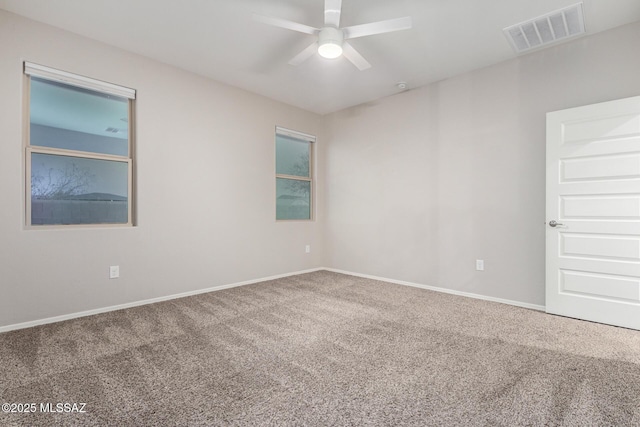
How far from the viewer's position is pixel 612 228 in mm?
2688

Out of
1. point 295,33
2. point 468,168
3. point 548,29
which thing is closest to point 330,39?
point 295,33

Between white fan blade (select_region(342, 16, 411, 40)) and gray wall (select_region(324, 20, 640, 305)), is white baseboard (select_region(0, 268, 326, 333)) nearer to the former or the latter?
gray wall (select_region(324, 20, 640, 305))

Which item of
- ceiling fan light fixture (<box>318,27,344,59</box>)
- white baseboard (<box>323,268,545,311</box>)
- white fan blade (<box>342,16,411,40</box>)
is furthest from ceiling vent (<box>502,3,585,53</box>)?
white baseboard (<box>323,268,545,311</box>)

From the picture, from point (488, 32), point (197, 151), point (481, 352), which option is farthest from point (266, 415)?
point (488, 32)

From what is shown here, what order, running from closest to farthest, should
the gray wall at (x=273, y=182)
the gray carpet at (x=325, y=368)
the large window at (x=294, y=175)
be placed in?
the gray carpet at (x=325, y=368) < the gray wall at (x=273, y=182) < the large window at (x=294, y=175)

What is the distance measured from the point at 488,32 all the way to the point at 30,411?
13.9 feet

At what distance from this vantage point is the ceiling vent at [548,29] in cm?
256

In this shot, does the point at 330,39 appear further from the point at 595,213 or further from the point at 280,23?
the point at 595,213

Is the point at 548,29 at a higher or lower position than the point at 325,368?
higher

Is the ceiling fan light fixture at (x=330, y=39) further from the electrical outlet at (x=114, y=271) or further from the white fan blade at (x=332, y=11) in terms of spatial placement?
the electrical outlet at (x=114, y=271)

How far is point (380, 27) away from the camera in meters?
2.31

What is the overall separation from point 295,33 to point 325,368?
2.85 m

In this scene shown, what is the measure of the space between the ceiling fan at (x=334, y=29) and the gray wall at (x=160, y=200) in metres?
1.68

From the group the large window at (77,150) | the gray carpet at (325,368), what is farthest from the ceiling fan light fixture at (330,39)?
the gray carpet at (325,368)
